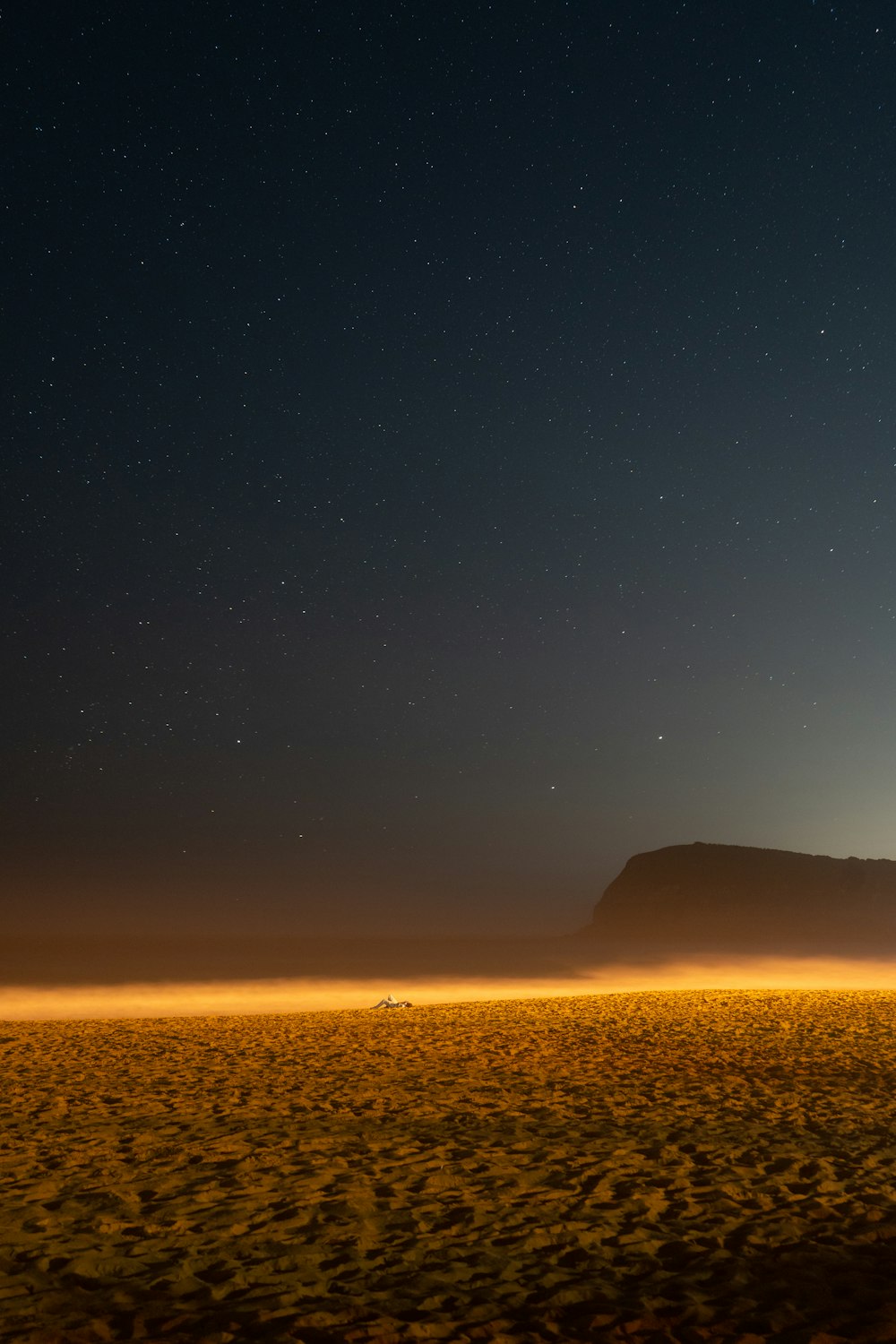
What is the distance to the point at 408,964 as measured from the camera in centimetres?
14300

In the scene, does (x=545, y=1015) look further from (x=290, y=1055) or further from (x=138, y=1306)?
(x=138, y=1306)

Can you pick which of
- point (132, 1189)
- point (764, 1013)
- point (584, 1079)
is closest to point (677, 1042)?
point (584, 1079)

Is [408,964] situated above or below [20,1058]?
below

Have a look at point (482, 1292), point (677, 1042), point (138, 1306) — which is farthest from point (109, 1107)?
point (677, 1042)

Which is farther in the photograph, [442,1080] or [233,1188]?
[442,1080]

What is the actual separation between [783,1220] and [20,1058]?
19.1 meters

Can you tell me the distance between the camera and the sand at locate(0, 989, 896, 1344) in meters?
6.96

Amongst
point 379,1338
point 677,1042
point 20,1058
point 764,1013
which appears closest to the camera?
point 379,1338

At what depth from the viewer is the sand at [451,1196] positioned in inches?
274

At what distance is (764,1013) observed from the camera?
28578 mm

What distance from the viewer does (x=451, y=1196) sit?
32.9 feet

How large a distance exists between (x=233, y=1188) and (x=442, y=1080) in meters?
7.85

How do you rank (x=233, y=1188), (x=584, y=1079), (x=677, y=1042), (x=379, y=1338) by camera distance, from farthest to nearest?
(x=677, y=1042) < (x=584, y=1079) < (x=233, y=1188) < (x=379, y=1338)

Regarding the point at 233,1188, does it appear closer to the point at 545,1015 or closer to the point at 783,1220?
the point at 783,1220
